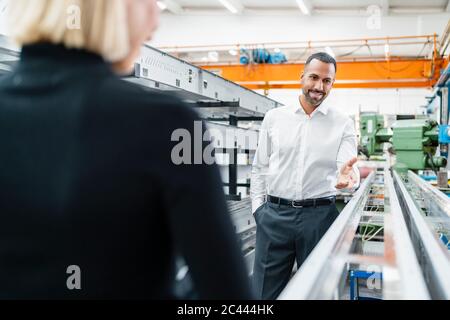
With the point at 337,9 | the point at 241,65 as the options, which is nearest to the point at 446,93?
the point at 241,65

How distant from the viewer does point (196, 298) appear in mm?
615

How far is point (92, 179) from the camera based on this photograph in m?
0.51

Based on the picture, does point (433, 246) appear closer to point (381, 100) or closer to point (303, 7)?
point (303, 7)

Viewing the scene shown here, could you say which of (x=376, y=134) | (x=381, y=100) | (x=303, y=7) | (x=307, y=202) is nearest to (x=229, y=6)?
(x=303, y=7)

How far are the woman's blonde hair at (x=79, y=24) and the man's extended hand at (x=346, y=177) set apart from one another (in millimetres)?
1504

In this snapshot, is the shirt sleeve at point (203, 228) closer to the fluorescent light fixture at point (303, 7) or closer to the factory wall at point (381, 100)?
the fluorescent light fixture at point (303, 7)

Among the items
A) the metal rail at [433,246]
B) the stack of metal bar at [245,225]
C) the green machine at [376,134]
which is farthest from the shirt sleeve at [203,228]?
the green machine at [376,134]

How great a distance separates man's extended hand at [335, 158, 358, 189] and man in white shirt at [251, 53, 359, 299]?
7 cm

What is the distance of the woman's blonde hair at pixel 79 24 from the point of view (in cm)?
54

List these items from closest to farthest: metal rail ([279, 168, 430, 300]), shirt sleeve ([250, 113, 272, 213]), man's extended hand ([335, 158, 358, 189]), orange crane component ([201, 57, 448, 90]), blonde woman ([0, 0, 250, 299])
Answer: blonde woman ([0, 0, 250, 299])
metal rail ([279, 168, 430, 300])
man's extended hand ([335, 158, 358, 189])
shirt sleeve ([250, 113, 272, 213])
orange crane component ([201, 57, 448, 90])

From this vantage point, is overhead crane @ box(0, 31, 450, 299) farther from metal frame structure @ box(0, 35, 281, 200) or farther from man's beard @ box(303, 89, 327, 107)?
man's beard @ box(303, 89, 327, 107)

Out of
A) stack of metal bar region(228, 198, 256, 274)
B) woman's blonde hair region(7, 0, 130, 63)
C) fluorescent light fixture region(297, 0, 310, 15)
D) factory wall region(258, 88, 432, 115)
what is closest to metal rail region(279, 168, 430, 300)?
woman's blonde hair region(7, 0, 130, 63)

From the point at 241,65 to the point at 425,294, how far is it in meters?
6.37

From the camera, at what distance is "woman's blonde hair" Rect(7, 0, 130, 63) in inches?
21.2
